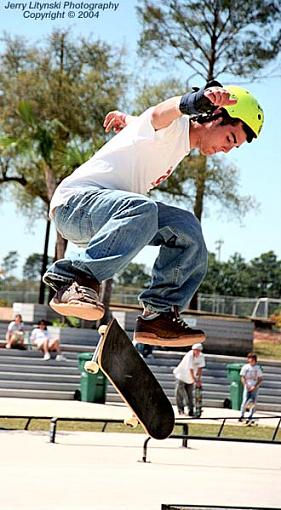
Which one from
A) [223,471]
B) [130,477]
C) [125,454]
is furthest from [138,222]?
[125,454]

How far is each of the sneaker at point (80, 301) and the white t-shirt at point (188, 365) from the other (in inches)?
619

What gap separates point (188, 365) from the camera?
21.0 meters

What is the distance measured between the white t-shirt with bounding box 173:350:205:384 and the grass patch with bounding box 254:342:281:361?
1547cm

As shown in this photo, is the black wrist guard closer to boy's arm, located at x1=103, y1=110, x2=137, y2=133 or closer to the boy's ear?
the boy's ear

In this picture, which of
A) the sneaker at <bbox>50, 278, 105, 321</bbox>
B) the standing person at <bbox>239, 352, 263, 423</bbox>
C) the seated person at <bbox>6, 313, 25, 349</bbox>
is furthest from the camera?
the seated person at <bbox>6, 313, 25, 349</bbox>

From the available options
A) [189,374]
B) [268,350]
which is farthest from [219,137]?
[268,350]

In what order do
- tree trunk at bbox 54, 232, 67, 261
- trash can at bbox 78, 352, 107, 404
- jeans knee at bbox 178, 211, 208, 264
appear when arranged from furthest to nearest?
1. tree trunk at bbox 54, 232, 67, 261
2. trash can at bbox 78, 352, 107, 404
3. jeans knee at bbox 178, 211, 208, 264

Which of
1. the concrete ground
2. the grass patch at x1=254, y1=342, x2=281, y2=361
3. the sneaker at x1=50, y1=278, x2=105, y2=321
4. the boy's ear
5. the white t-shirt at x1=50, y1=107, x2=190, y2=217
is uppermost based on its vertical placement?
the boy's ear

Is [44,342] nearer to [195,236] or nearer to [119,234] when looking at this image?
[195,236]

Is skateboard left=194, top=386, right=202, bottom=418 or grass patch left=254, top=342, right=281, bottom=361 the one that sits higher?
grass patch left=254, top=342, right=281, bottom=361

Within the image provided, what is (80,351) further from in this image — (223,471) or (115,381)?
(115,381)

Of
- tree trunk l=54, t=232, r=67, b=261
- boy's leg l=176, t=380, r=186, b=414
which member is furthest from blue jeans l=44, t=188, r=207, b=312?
tree trunk l=54, t=232, r=67, b=261

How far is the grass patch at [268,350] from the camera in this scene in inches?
1472

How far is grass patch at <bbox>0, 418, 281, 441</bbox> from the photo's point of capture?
63.0 feet
